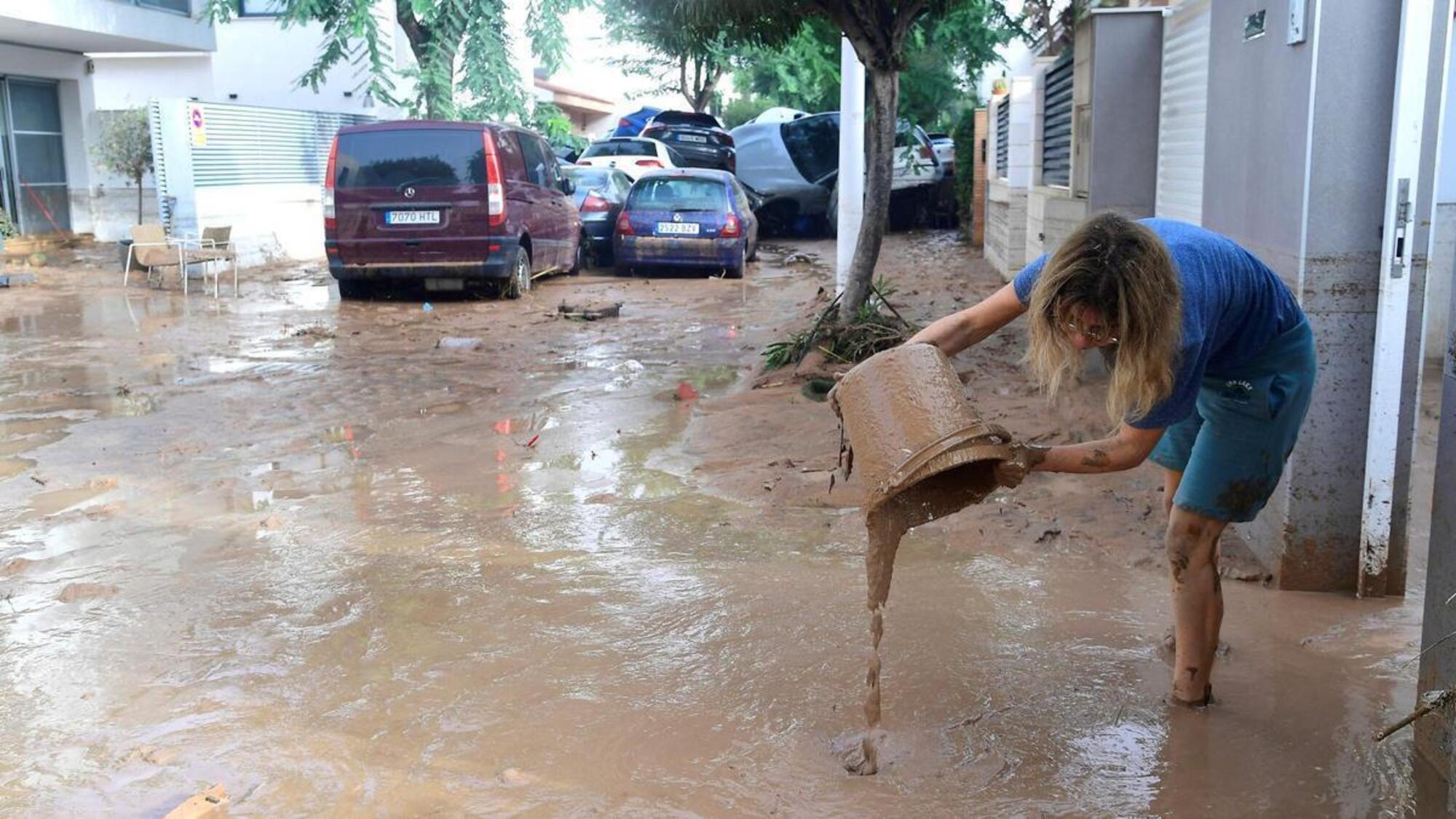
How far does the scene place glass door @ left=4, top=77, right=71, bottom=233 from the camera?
20.2m

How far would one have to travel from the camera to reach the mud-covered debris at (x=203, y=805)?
3115 millimetres

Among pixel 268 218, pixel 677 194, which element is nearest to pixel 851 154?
pixel 677 194

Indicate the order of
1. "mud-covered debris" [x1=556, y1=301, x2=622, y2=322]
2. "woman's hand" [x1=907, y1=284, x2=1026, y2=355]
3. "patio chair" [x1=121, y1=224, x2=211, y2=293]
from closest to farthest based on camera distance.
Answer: "woman's hand" [x1=907, y1=284, x2=1026, y2=355], "mud-covered debris" [x1=556, y1=301, x2=622, y2=322], "patio chair" [x1=121, y1=224, x2=211, y2=293]

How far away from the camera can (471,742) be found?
3.56 meters

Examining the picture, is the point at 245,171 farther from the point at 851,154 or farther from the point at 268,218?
the point at 851,154

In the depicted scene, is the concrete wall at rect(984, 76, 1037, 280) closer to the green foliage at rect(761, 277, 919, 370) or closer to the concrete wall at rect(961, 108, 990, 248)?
the concrete wall at rect(961, 108, 990, 248)

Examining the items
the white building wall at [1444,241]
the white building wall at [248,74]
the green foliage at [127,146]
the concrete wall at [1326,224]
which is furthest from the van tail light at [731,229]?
the concrete wall at [1326,224]

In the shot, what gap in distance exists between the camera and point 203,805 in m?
3.17

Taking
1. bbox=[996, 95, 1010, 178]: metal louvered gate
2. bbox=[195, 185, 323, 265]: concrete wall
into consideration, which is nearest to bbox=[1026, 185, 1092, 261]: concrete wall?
bbox=[996, 95, 1010, 178]: metal louvered gate

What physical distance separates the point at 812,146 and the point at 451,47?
6.16 meters

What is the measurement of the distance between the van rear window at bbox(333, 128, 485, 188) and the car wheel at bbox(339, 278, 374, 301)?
1.27m

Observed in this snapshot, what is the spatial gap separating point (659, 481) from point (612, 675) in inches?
91.9

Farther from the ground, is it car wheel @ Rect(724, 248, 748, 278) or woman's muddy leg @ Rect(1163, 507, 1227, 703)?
car wheel @ Rect(724, 248, 748, 278)

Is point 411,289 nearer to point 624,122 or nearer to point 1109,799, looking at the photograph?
point 1109,799
